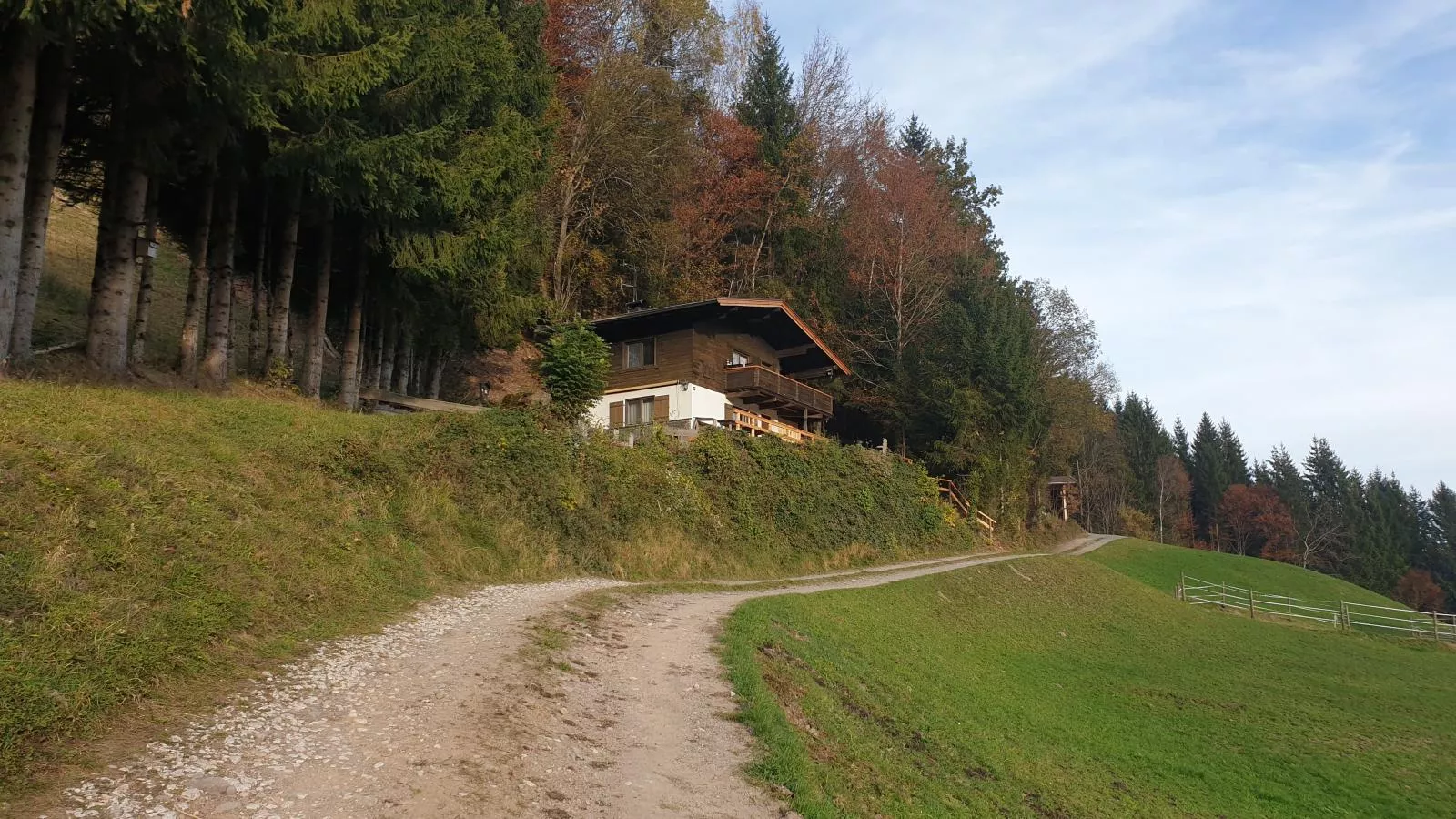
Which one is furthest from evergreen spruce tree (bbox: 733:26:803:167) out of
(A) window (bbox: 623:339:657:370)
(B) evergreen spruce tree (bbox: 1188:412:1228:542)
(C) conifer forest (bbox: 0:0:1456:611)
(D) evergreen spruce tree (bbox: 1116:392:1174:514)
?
(B) evergreen spruce tree (bbox: 1188:412:1228:542)

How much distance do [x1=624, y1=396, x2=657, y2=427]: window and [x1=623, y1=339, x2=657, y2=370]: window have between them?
1.69m

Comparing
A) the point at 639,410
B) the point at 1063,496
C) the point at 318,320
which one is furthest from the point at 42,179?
the point at 1063,496

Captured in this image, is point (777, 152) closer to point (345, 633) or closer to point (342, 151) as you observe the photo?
point (342, 151)

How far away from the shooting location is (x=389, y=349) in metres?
28.7

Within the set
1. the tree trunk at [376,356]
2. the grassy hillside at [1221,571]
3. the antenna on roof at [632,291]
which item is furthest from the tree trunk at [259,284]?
the grassy hillside at [1221,571]

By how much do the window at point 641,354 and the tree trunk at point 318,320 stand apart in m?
16.1

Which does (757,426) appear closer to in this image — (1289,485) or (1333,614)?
(1333,614)

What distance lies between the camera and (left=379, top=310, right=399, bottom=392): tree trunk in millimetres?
26359

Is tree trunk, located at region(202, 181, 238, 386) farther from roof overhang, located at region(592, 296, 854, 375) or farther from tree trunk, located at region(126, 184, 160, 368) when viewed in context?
roof overhang, located at region(592, 296, 854, 375)

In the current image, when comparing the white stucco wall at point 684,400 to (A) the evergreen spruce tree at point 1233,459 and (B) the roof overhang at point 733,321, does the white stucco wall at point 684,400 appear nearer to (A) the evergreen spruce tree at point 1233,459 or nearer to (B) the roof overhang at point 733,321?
(B) the roof overhang at point 733,321

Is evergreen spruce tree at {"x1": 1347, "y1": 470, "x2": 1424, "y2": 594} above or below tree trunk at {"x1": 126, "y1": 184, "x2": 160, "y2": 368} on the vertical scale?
below

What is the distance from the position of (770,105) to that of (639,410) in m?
26.6

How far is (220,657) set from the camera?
7484mm

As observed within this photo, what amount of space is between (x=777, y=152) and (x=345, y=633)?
1782 inches
